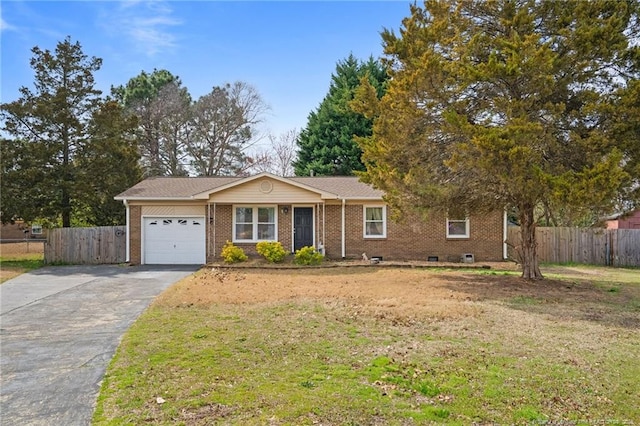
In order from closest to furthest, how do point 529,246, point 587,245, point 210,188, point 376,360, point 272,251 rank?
point 376,360 < point 529,246 < point 272,251 < point 210,188 < point 587,245

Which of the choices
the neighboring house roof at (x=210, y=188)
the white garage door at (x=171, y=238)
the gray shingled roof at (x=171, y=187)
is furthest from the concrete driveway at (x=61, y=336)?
the gray shingled roof at (x=171, y=187)

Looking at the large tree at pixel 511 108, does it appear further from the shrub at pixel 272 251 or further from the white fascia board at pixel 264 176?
the shrub at pixel 272 251

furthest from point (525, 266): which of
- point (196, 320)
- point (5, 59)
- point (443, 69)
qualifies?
point (5, 59)

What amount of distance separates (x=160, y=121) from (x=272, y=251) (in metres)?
22.1

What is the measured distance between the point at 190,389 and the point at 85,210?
2188cm

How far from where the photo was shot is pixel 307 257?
16422 mm

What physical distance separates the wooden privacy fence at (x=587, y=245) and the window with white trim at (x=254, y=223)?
394 inches

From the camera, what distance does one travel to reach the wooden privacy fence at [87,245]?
18.5 meters

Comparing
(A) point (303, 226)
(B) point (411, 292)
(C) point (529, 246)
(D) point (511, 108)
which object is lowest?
(B) point (411, 292)

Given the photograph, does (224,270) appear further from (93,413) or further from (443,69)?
(93,413)

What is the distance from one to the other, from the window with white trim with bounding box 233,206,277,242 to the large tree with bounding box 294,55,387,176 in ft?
40.2

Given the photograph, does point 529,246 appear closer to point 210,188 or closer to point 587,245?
point 587,245

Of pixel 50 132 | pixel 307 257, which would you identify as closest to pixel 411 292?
pixel 307 257

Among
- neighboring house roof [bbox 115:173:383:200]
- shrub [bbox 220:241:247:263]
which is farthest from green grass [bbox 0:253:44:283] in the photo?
shrub [bbox 220:241:247:263]
